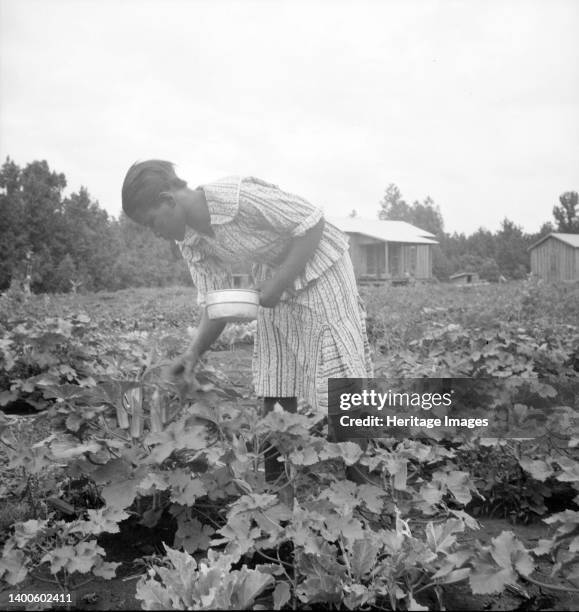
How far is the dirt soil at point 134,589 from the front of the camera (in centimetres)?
139

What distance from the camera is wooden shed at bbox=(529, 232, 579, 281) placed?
9.66 meters

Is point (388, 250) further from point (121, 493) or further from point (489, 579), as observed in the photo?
point (489, 579)

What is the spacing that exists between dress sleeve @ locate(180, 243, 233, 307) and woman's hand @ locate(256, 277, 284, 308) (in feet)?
0.83

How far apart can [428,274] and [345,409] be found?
887 inches

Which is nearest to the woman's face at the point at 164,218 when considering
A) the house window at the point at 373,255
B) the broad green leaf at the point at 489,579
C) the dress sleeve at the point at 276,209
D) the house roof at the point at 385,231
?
the dress sleeve at the point at 276,209

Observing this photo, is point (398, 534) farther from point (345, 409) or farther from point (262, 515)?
point (345, 409)

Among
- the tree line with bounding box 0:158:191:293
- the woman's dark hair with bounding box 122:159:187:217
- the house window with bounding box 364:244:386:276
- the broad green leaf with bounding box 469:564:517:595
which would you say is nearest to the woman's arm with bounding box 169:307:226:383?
the woman's dark hair with bounding box 122:159:187:217

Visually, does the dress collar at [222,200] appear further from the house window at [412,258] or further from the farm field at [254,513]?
the house window at [412,258]

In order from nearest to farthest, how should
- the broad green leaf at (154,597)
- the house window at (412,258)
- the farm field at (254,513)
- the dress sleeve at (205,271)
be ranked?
the broad green leaf at (154,597), the farm field at (254,513), the dress sleeve at (205,271), the house window at (412,258)

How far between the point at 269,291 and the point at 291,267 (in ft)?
0.31

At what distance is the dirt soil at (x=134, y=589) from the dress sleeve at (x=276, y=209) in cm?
95

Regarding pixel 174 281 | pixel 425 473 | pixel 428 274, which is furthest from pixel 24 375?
pixel 428 274

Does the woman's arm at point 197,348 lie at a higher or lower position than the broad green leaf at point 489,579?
higher

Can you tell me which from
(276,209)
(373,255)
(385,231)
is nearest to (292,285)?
(276,209)
